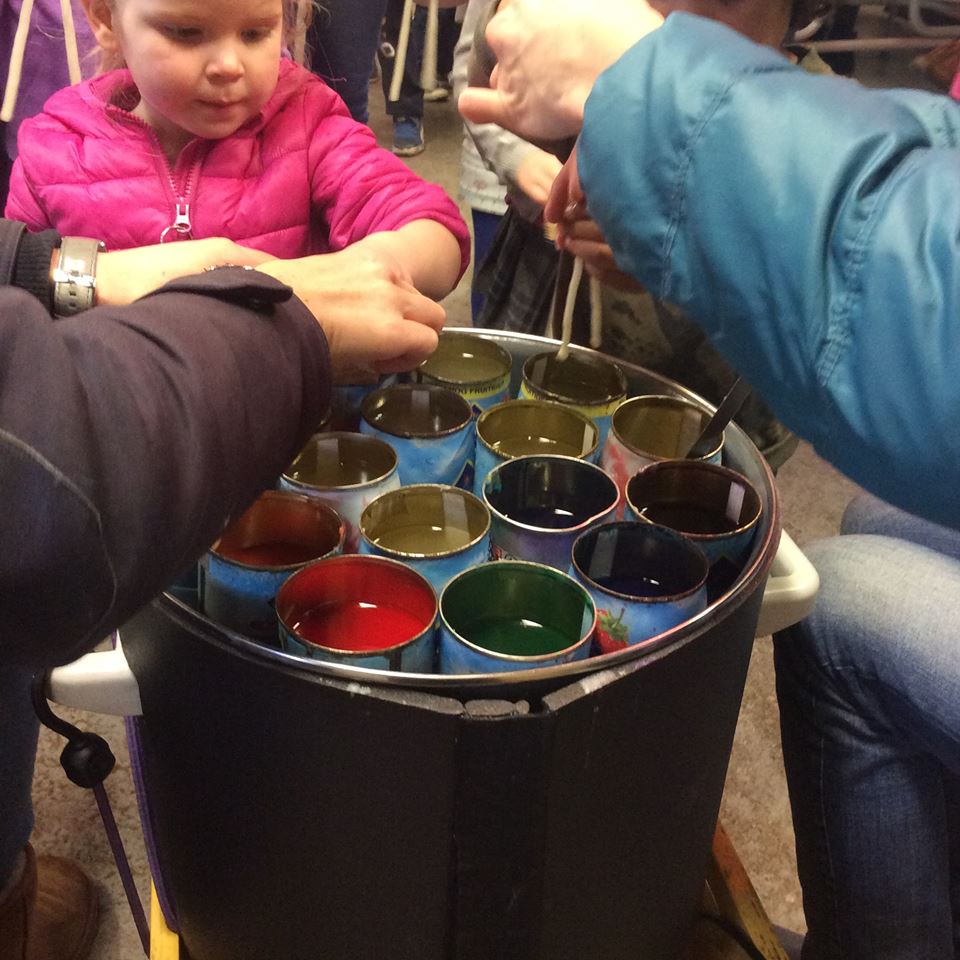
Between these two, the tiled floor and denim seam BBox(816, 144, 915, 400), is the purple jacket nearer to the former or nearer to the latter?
the tiled floor

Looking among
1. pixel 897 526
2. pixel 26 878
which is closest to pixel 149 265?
pixel 26 878

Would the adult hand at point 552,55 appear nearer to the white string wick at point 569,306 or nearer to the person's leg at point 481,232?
the white string wick at point 569,306

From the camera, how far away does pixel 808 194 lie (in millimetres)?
452

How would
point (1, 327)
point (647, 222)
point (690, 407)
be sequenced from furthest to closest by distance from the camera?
point (690, 407) < point (647, 222) < point (1, 327)

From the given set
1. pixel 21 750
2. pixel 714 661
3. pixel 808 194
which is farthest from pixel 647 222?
pixel 21 750

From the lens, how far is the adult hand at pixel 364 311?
630mm

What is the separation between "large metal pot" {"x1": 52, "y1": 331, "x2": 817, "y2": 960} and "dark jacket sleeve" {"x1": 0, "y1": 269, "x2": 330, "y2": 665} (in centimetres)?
14

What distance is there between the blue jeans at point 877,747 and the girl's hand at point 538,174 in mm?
421

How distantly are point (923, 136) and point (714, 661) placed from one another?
316mm

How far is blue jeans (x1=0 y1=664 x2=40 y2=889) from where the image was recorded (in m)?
0.78

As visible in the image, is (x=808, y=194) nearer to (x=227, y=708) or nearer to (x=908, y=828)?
(x=227, y=708)

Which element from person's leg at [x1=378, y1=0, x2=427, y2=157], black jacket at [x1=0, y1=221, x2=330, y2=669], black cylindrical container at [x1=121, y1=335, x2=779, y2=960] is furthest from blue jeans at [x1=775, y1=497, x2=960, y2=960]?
person's leg at [x1=378, y1=0, x2=427, y2=157]

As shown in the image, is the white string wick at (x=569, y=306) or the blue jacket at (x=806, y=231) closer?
the blue jacket at (x=806, y=231)

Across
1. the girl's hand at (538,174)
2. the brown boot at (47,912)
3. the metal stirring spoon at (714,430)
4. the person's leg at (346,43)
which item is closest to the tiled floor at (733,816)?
the brown boot at (47,912)
